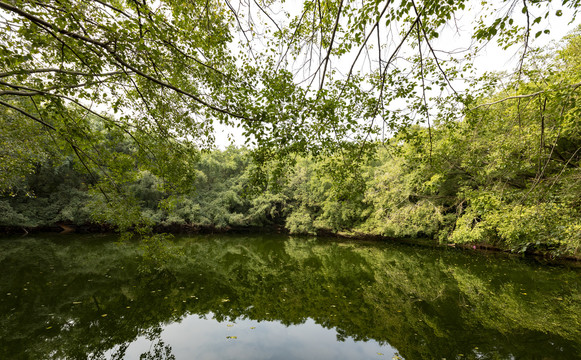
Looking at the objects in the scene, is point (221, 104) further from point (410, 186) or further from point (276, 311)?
point (410, 186)

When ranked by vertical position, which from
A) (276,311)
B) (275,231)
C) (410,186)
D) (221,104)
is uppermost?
(221,104)

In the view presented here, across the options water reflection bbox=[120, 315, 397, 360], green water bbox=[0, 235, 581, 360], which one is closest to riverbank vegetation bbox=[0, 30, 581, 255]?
green water bbox=[0, 235, 581, 360]

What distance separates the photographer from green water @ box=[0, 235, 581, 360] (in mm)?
4789

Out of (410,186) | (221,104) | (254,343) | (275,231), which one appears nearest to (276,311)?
(254,343)

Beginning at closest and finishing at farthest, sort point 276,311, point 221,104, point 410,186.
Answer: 1. point 221,104
2. point 276,311
3. point 410,186

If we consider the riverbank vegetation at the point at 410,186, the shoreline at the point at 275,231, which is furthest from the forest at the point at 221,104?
the shoreline at the point at 275,231

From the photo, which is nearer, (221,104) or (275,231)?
(221,104)

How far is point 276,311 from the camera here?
6551 millimetres

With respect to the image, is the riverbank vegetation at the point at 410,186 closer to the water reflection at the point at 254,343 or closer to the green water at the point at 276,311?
the green water at the point at 276,311

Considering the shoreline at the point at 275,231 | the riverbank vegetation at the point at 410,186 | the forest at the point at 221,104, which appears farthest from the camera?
the shoreline at the point at 275,231

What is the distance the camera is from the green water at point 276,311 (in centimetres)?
479

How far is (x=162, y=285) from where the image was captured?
7914 millimetres

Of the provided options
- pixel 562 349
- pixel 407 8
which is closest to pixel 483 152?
pixel 562 349

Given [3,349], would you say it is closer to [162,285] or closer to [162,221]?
[162,285]
